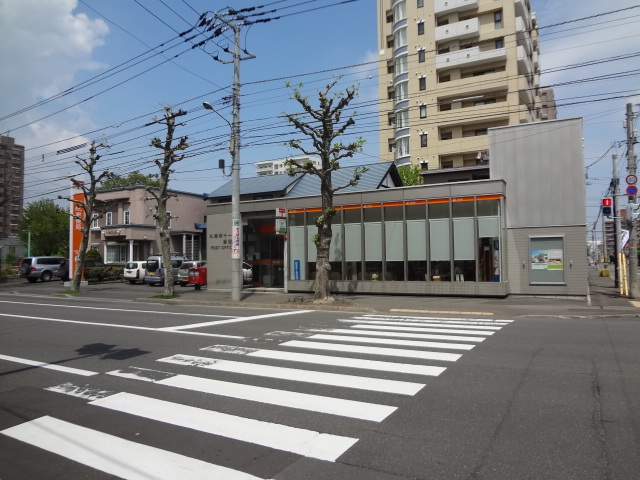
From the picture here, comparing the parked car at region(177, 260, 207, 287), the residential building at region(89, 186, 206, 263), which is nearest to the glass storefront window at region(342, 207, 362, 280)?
the parked car at region(177, 260, 207, 287)

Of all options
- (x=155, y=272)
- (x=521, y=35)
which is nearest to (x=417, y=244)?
(x=155, y=272)

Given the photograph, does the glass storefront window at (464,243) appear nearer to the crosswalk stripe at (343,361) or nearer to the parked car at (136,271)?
the crosswalk stripe at (343,361)

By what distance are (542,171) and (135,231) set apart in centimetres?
3201

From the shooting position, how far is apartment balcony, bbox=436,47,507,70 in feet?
129

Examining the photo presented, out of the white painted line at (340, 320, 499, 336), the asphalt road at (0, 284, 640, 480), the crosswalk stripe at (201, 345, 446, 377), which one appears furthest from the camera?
the white painted line at (340, 320, 499, 336)

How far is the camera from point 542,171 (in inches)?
753

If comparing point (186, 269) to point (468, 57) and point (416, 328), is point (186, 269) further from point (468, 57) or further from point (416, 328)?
point (468, 57)

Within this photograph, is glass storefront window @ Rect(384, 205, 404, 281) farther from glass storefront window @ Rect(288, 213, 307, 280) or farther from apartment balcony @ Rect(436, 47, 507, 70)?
apartment balcony @ Rect(436, 47, 507, 70)

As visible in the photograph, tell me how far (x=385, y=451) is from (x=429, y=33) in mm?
45962

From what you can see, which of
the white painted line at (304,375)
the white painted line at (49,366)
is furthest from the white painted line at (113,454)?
the white painted line at (304,375)

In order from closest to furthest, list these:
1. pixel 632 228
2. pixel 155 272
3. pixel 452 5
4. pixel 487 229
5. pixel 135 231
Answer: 1. pixel 632 228
2. pixel 487 229
3. pixel 155 272
4. pixel 135 231
5. pixel 452 5

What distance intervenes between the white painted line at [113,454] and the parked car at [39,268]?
116 feet

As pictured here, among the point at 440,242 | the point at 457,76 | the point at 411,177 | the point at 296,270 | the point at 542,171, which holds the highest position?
the point at 457,76

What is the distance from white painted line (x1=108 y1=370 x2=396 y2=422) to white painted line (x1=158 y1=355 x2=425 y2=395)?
0.58m
